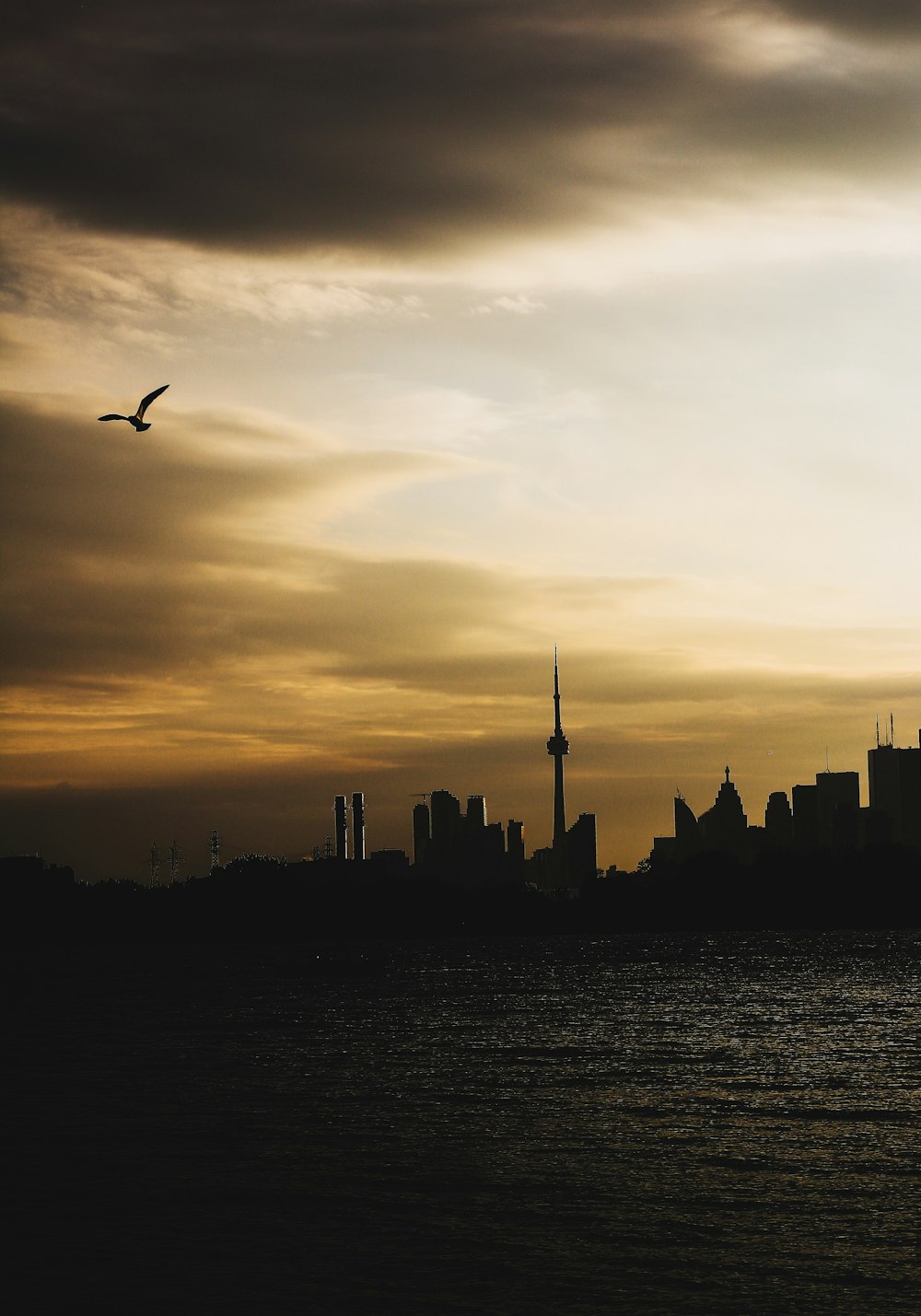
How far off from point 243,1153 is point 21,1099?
96.2ft

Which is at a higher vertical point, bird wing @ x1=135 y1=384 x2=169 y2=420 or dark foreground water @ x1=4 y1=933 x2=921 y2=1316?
bird wing @ x1=135 y1=384 x2=169 y2=420

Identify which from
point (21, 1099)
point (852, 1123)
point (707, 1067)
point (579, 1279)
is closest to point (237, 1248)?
point (579, 1279)

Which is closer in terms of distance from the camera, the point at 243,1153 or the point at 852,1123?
the point at 243,1153

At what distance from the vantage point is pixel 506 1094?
3361 inches

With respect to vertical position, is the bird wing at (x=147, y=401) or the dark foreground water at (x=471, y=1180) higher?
the bird wing at (x=147, y=401)

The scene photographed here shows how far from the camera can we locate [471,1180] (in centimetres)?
5641

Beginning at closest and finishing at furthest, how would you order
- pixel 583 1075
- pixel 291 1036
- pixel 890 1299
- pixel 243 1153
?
pixel 890 1299 → pixel 243 1153 → pixel 583 1075 → pixel 291 1036

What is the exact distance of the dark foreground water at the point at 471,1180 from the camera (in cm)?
4059

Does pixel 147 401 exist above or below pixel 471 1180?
above

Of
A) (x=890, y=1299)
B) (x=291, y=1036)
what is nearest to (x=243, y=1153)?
(x=890, y=1299)

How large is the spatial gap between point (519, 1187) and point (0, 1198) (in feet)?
61.7

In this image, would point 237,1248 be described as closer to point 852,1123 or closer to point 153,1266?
point 153,1266

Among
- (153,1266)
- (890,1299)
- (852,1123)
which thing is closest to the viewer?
(890,1299)

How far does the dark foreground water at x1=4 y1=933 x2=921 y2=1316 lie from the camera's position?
133 ft
